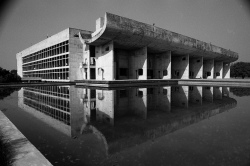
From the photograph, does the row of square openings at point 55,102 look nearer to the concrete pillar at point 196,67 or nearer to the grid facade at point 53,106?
the grid facade at point 53,106

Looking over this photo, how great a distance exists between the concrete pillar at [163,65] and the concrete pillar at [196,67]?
12.4 metres


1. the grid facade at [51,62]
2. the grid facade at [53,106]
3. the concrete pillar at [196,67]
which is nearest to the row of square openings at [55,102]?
the grid facade at [53,106]

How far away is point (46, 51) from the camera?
123ft

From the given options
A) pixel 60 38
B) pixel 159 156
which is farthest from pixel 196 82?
pixel 60 38

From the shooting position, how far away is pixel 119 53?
25828 mm

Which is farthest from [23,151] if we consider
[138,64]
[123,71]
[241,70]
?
[241,70]

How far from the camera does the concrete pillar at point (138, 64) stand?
79.3ft

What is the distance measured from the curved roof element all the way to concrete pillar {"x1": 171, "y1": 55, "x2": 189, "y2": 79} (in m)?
2.66

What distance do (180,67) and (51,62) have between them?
32007mm

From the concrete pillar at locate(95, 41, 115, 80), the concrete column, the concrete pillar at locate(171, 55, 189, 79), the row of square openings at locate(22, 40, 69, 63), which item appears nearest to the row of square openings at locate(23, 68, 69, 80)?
the row of square openings at locate(22, 40, 69, 63)

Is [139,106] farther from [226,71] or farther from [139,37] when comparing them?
[226,71]

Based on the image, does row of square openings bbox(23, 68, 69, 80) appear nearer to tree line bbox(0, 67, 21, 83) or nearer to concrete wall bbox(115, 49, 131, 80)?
tree line bbox(0, 67, 21, 83)

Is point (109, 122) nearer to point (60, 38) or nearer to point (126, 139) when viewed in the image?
point (126, 139)

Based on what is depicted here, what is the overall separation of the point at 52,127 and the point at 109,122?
1.73 m
